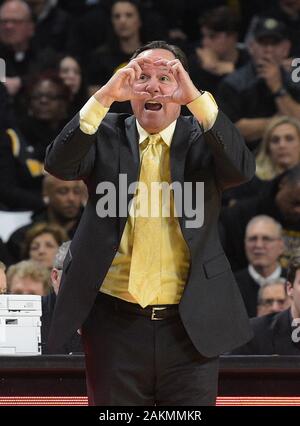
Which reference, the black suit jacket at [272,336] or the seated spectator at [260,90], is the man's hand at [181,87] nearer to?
the black suit jacket at [272,336]

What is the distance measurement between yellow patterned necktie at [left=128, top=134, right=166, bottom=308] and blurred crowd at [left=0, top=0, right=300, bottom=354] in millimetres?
2619

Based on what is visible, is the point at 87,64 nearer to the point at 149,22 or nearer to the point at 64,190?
the point at 149,22

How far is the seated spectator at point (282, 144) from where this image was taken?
6.67m

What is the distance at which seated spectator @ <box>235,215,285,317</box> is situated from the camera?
20.6 ft

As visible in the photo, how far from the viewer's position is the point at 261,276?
629 centimetres

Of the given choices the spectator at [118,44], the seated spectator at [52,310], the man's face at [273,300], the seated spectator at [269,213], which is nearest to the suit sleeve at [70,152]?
the seated spectator at [52,310]

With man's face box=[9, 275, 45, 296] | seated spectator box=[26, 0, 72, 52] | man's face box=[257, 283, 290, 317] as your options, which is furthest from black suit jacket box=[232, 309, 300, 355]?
seated spectator box=[26, 0, 72, 52]

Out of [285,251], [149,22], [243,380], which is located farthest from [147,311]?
[149,22]

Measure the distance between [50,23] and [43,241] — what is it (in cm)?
226

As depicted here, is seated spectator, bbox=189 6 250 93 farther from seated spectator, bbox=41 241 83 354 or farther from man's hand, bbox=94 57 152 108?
man's hand, bbox=94 57 152 108

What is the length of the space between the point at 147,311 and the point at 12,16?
500cm

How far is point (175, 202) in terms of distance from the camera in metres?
3.03

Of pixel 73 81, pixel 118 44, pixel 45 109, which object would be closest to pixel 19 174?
pixel 45 109

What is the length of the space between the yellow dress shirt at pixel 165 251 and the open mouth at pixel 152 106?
103 millimetres
